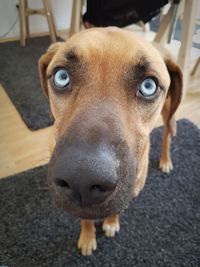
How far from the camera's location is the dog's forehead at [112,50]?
1.10m

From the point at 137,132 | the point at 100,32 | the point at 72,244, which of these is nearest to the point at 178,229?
the point at 72,244

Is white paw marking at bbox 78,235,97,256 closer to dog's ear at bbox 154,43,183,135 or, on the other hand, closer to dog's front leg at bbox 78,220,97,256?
dog's front leg at bbox 78,220,97,256

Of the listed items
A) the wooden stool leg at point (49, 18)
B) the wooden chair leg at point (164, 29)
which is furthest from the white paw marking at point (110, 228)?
the wooden stool leg at point (49, 18)

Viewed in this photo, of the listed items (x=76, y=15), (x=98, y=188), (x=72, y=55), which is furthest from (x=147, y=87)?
(x=76, y=15)

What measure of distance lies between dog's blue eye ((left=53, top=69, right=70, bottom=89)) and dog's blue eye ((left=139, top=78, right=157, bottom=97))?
30 cm

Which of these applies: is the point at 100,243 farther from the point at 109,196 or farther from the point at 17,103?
the point at 17,103

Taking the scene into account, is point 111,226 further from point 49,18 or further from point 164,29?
point 49,18

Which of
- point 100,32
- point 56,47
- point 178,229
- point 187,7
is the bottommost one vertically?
point 178,229

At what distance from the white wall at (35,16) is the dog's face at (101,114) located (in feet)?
11.7

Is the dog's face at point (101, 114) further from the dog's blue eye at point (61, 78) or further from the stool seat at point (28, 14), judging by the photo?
the stool seat at point (28, 14)

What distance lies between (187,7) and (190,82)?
42.8 inches

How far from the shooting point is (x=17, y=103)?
9.71ft

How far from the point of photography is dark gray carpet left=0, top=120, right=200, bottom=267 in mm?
1613

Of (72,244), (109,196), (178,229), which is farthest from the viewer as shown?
(178,229)
